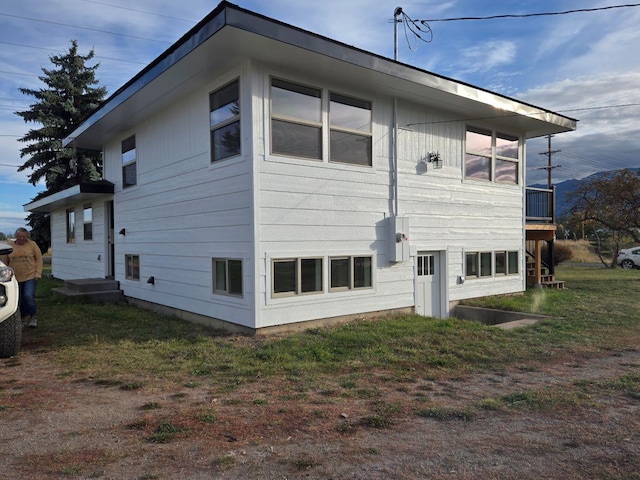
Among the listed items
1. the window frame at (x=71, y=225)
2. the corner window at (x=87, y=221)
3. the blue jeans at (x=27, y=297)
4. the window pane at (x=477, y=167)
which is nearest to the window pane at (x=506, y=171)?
the window pane at (x=477, y=167)

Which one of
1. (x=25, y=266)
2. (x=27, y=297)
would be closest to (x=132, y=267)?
(x=27, y=297)

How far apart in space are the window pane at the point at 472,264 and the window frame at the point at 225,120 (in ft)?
21.1

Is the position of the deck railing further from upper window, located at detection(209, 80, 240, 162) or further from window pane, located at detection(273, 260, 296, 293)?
upper window, located at detection(209, 80, 240, 162)

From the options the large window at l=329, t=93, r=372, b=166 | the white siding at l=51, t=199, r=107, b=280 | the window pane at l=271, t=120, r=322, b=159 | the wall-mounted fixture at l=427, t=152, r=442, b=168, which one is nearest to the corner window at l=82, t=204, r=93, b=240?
the white siding at l=51, t=199, r=107, b=280

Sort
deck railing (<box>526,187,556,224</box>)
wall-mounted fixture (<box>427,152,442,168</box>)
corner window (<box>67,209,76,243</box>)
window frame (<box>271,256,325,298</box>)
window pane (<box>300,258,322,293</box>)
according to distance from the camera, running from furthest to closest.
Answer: corner window (<box>67,209,76,243</box>) < deck railing (<box>526,187,556,224</box>) < wall-mounted fixture (<box>427,152,442,168</box>) < window pane (<box>300,258,322,293</box>) < window frame (<box>271,256,325,298</box>)

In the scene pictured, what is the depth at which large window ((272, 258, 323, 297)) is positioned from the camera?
24.9 ft

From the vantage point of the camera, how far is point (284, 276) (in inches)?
303

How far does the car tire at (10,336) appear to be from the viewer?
5855 millimetres

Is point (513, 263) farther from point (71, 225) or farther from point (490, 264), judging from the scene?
point (71, 225)

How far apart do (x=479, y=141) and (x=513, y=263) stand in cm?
357

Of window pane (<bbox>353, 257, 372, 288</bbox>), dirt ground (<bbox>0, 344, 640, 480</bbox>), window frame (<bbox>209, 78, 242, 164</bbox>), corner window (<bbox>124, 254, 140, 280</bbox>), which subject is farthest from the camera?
corner window (<bbox>124, 254, 140, 280</bbox>)

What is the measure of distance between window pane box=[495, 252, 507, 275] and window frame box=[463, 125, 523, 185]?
1903 millimetres

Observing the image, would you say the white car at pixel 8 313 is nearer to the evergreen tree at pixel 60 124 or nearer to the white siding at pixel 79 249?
the white siding at pixel 79 249

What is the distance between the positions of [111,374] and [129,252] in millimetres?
6930
